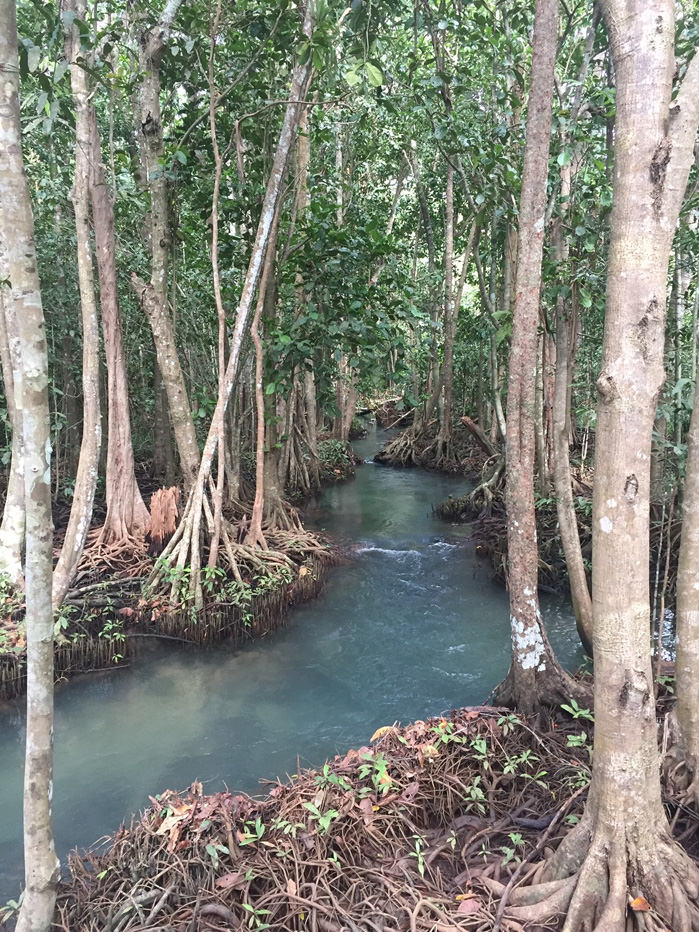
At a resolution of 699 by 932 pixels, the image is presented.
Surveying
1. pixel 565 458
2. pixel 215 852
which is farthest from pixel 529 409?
pixel 215 852

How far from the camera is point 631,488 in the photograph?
88.7 inches

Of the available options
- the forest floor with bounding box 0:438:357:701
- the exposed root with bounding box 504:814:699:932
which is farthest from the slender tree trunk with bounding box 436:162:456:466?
the exposed root with bounding box 504:814:699:932

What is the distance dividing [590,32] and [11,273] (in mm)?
5312

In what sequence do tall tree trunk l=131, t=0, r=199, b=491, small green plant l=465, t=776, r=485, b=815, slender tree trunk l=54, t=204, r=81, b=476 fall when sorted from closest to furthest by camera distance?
small green plant l=465, t=776, r=485, b=815, tall tree trunk l=131, t=0, r=199, b=491, slender tree trunk l=54, t=204, r=81, b=476

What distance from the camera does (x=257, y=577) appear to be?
688cm

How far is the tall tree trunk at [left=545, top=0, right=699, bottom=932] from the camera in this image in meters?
2.12

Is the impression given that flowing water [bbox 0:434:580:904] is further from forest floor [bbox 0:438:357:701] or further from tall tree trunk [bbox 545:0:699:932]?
tall tree trunk [bbox 545:0:699:932]

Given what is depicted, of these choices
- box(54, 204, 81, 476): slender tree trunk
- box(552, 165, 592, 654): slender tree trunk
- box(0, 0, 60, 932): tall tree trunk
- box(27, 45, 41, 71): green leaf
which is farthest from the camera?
box(54, 204, 81, 476): slender tree trunk

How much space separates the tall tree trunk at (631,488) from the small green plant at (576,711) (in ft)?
4.08

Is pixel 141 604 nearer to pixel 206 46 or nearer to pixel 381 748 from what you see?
pixel 381 748

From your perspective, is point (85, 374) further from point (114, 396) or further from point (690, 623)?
point (690, 623)

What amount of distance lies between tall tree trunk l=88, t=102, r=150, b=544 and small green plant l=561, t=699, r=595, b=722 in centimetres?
506

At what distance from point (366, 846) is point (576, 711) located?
1507mm

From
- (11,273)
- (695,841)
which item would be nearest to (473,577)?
(695,841)
